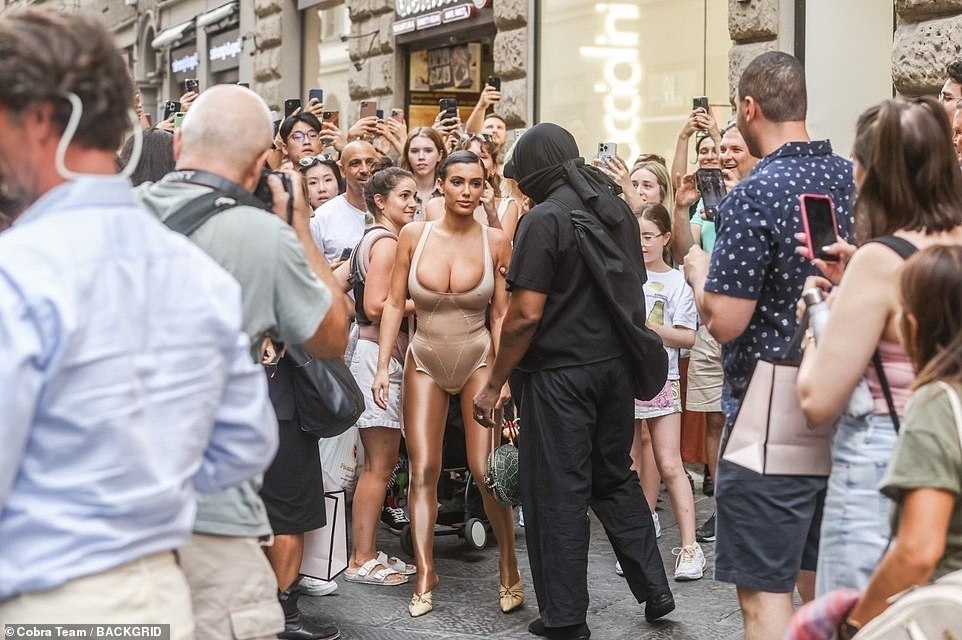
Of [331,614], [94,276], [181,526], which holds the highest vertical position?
[94,276]

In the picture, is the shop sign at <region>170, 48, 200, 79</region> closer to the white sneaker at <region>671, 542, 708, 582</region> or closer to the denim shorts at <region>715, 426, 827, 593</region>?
the white sneaker at <region>671, 542, 708, 582</region>

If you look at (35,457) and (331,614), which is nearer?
(35,457)

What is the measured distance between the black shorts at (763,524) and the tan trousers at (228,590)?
4.74ft

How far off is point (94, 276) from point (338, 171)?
6.29m

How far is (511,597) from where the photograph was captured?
5.94 metres

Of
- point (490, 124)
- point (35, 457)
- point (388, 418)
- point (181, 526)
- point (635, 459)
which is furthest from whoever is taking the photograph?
point (490, 124)

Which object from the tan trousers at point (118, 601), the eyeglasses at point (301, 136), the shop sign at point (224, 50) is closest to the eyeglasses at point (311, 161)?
the eyeglasses at point (301, 136)

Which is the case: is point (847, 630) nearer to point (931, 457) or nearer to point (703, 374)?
point (931, 457)

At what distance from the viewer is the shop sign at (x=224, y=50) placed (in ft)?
65.0

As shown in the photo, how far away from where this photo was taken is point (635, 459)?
23.9 ft

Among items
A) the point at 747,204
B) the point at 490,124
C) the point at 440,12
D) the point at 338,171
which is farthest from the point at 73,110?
the point at 440,12

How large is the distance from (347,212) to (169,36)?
16064mm

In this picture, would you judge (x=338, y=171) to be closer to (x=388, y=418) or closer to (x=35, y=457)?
(x=388, y=418)

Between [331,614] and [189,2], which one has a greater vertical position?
[189,2]
